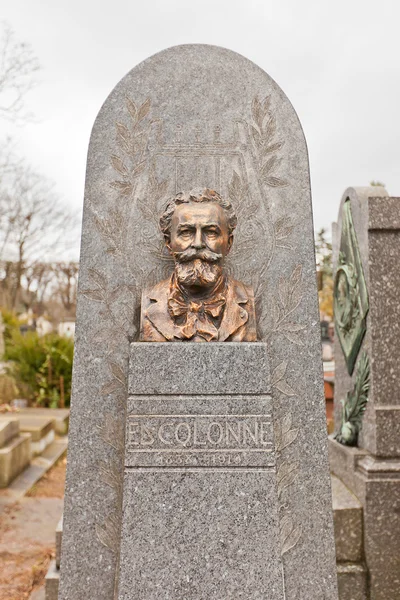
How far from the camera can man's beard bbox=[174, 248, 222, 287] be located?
3055mm

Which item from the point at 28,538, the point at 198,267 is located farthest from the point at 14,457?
the point at 198,267

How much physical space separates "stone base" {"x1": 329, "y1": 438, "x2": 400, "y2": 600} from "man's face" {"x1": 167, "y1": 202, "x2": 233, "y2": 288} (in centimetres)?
208

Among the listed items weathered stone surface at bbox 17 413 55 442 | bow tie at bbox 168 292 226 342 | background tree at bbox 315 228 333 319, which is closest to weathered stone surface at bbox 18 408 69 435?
weathered stone surface at bbox 17 413 55 442

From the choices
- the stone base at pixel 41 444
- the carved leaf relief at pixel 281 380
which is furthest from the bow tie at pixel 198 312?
the stone base at pixel 41 444

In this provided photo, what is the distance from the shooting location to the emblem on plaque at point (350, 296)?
4.42 m

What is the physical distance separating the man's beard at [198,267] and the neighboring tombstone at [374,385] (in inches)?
66.4

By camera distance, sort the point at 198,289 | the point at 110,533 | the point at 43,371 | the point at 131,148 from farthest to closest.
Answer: the point at 43,371
the point at 131,148
the point at 110,533
the point at 198,289

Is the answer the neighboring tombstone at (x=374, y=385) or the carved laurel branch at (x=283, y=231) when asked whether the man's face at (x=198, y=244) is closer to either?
the carved laurel branch at (x=283, y=231)

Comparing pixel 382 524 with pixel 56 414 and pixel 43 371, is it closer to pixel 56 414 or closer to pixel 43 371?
pixel 56 414

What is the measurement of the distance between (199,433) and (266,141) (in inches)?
80.8

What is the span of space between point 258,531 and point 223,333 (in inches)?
41.9

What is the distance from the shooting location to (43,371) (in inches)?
444

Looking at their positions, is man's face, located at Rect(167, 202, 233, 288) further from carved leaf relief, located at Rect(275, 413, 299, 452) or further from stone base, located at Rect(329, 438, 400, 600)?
stone base, located at Rect(329, 438, 400, 600)

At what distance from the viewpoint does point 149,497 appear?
2.83m
